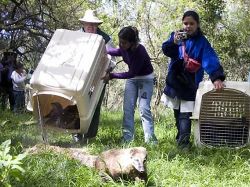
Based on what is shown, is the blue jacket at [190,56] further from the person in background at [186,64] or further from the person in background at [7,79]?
the person in background at [7,79]

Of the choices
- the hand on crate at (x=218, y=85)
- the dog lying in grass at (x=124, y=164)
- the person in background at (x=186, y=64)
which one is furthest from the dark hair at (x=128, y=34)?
the dog lying in grass at (x=124, y=164)

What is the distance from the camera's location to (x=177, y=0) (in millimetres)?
11703

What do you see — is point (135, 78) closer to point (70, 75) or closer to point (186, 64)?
point (186, 64)

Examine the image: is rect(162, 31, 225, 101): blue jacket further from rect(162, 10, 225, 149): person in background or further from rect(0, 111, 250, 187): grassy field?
rect(0, 111, 250, 187): grassy field

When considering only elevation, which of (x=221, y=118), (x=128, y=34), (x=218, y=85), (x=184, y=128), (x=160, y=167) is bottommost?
(x=160, y=167)

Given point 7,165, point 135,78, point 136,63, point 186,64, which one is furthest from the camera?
point 135,78

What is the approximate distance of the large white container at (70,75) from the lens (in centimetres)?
438

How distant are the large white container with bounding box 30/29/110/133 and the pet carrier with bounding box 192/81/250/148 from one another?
1041mm

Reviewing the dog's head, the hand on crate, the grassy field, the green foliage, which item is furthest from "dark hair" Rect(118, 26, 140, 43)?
the green foliage

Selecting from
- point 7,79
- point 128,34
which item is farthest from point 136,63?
point 7,79

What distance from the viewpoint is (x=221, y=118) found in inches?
188

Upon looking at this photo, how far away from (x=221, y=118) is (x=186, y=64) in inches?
25.4

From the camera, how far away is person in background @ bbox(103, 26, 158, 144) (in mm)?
4914

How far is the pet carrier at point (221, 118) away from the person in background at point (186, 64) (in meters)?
0.14
